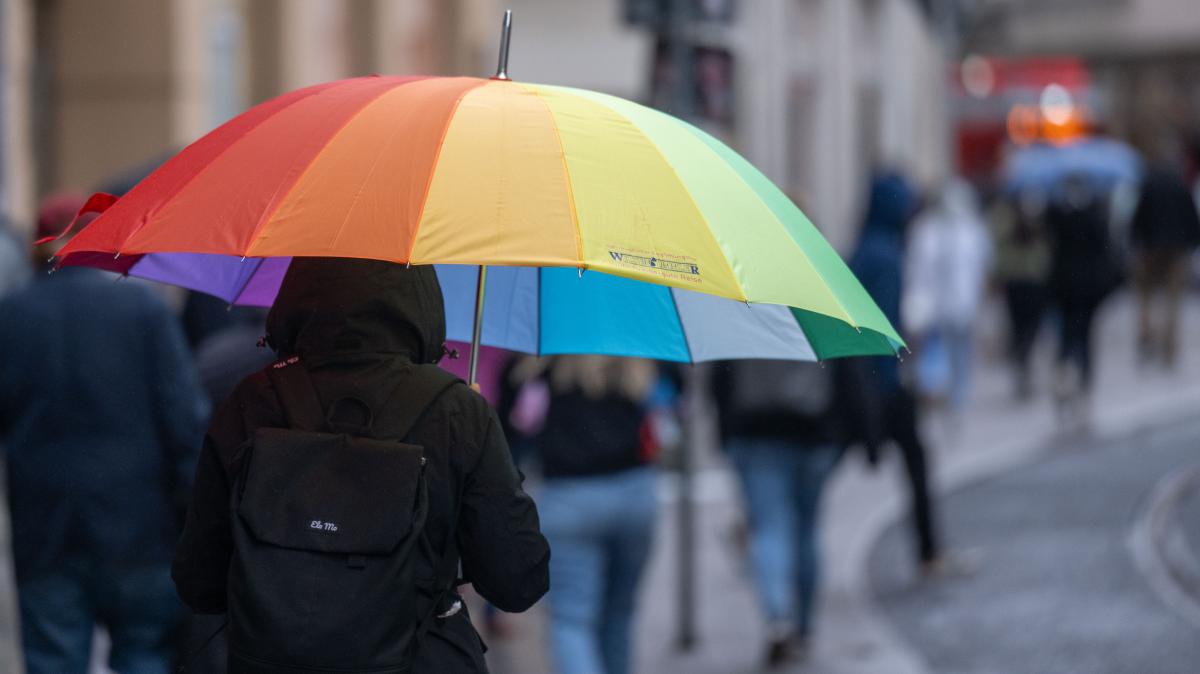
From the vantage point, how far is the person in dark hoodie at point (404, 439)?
3.27m

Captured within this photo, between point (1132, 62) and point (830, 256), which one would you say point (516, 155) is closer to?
point (830, 256)

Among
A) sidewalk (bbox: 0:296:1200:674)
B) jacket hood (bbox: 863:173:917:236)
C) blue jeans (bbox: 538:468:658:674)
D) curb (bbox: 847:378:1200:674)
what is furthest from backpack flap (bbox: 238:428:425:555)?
jacket hood (bbox: 863:173:917:236)

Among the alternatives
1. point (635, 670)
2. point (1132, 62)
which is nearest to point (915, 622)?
point (635, 670)

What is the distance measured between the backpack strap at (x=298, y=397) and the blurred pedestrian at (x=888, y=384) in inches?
165

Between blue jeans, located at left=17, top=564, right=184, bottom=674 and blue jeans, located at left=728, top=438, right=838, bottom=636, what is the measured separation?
108 inches

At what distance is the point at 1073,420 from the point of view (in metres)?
14.5

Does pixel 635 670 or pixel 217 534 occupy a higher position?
pixel 217 534

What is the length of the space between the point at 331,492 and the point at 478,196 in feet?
1.87

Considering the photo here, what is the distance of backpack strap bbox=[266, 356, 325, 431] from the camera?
3270mm

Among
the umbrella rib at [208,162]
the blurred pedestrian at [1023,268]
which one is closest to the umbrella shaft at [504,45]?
the umbrella rib at [208,162]

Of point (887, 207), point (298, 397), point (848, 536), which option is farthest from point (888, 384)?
point (298, 397)

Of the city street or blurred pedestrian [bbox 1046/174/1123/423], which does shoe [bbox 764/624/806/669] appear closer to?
the city street

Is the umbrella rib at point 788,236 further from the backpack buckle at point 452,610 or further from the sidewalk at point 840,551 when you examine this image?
the sidewalk at point 840,551

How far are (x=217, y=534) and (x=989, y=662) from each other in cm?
463
